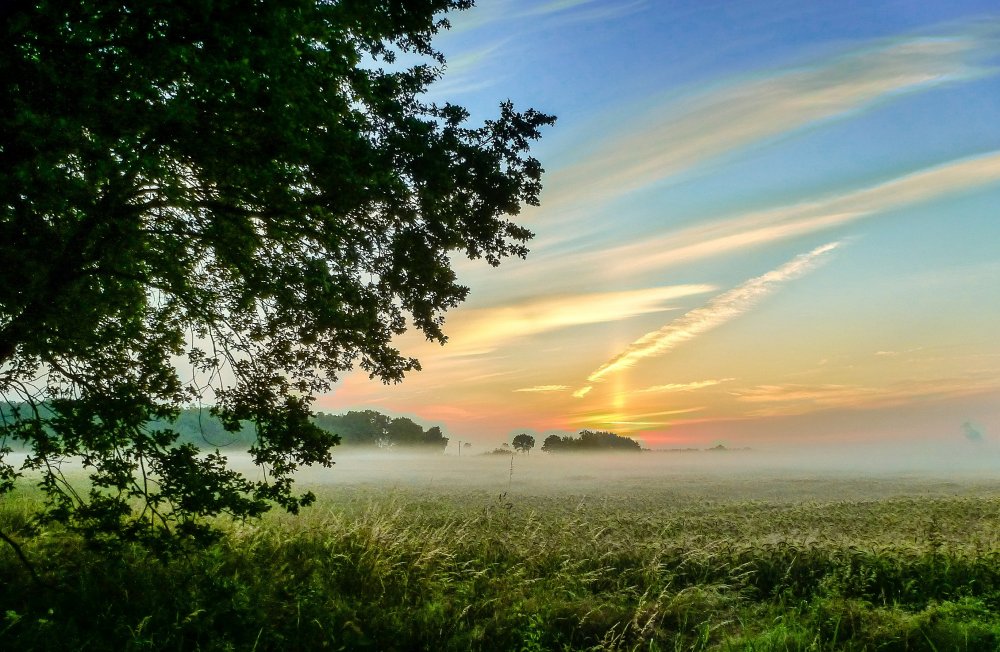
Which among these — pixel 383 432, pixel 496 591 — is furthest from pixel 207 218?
pixel 383 432

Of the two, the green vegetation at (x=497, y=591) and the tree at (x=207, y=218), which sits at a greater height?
the tree at (x=207, y=218)

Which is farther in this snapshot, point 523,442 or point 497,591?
point 523,442

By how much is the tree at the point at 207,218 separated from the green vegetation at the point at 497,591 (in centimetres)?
97

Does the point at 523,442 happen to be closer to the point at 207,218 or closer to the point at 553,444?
the point at 553,444

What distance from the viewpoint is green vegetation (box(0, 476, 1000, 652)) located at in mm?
7281

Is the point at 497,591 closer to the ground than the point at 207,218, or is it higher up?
closer to the ground

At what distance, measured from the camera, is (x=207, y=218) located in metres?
8.96

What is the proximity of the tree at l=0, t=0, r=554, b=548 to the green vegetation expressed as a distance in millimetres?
967

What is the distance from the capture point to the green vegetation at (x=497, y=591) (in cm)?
728

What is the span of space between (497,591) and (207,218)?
717cm

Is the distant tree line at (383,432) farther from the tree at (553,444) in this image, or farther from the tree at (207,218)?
the tree at (207,218)

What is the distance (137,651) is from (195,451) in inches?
108

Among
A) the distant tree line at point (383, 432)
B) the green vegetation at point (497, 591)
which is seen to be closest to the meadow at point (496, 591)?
the green vegetation at point (497, 591)

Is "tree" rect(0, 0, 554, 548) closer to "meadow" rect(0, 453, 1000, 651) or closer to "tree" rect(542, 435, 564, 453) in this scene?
"meadow" rect(0, 453, 1000, 651)
